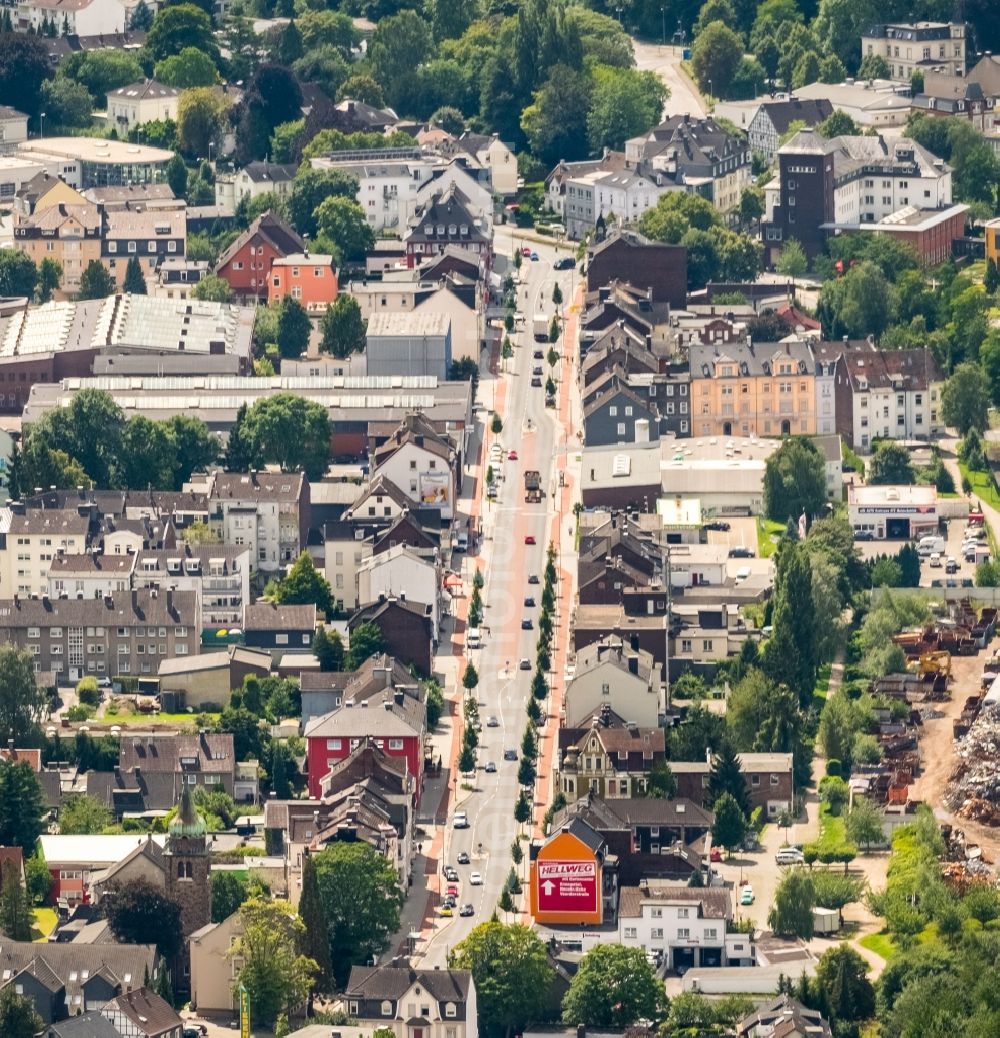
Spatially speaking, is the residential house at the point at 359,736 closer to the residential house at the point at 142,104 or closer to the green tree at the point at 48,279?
the green tree at the point at 48,279

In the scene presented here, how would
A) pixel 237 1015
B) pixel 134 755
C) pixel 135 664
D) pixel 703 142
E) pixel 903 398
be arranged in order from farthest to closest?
pixel 703 142 → pixel 903 398 → pixel 135 664 → pixel 134 755 → pixel 237 1015

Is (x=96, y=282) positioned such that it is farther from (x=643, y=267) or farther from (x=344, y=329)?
(x=643, y=267)

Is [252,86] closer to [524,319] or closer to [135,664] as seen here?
[524,319]

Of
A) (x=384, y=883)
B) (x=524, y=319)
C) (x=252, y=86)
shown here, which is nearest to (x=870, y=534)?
(x=524, y=319)

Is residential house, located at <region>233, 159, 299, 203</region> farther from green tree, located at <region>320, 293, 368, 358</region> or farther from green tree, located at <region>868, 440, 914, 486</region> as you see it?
green tree, located at <region>868, 440, 914, 486</region>

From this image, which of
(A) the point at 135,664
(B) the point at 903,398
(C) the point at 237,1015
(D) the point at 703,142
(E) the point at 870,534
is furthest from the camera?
(D) the point at 703,142

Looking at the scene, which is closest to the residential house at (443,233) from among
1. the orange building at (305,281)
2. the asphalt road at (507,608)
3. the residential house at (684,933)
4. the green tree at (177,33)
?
the asphalt road at (507,608)
